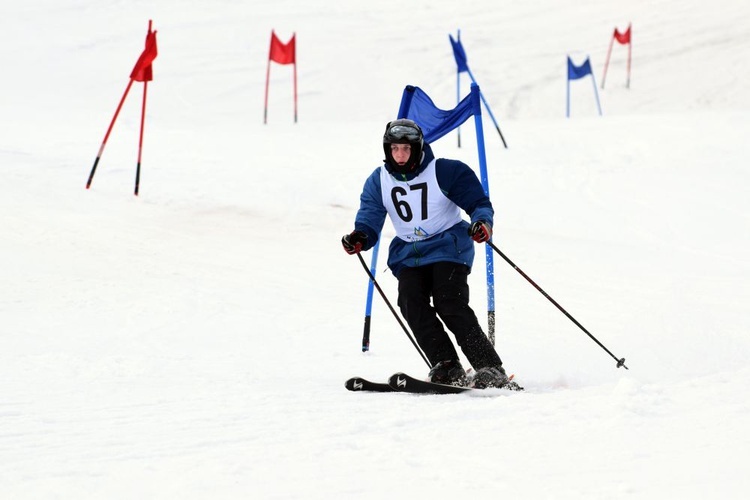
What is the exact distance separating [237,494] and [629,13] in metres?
27.3

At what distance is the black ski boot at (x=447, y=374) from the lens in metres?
4.59

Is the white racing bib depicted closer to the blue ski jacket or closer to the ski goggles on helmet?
the blue ski jacket

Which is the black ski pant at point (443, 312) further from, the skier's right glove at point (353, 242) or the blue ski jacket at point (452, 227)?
the skier's right glove at point (353, 242)

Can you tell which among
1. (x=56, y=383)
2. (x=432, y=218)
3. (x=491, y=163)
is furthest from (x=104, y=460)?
(x=491, y=163)

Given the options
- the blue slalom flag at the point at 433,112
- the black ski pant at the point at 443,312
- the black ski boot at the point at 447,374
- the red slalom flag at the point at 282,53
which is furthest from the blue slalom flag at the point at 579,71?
the black ski boot at the point at 447,374

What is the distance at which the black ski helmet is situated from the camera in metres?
4.50

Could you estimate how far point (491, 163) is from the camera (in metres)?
13.9

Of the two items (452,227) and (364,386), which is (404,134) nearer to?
(452,227)

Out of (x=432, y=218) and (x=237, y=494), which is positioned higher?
(x=432, y=218)

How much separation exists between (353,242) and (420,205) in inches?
15.8

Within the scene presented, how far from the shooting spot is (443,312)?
4555 millimetres

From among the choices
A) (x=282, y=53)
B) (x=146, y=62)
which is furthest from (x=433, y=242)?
(x=282, y=53)

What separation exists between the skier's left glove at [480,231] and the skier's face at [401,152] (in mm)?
502

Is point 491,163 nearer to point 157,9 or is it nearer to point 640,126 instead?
point 640,126
